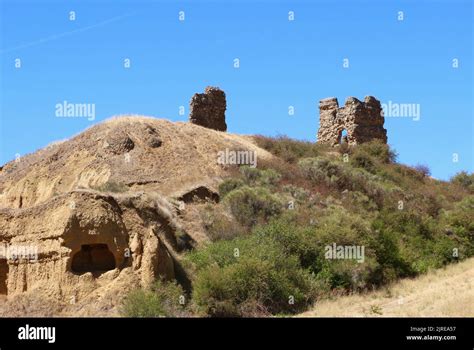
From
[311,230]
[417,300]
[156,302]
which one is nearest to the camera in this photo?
[156,302]

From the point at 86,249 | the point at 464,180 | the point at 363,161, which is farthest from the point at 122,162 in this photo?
the point at 464,180

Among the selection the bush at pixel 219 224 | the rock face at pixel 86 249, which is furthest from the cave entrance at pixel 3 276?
the bush at pixel 219 224

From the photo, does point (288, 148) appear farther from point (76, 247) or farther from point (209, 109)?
point (76, 247)

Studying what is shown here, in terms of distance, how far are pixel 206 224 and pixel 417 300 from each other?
28.5ft

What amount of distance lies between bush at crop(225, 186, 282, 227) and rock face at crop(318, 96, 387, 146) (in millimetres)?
16958

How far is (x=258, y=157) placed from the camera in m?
37.0
